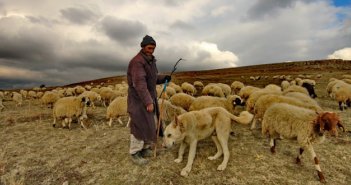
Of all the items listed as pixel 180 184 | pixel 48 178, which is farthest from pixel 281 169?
pixel 48 178

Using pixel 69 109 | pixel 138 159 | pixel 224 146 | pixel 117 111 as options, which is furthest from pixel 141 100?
pixel 69 109

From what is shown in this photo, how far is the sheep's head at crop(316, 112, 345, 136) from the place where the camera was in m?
5.83

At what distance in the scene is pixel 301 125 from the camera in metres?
6.53

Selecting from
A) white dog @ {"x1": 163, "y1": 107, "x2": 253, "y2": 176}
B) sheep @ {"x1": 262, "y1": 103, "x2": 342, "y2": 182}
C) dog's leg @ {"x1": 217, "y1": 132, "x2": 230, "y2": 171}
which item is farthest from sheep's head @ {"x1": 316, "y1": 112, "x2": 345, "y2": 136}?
dog's leg @ {"x1": 217, "y1": 132, "x2": 230, "y2": 171}

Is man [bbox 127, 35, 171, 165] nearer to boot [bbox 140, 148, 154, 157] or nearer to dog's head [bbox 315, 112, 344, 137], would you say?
boot [bbox 140, 148, 154, 157]

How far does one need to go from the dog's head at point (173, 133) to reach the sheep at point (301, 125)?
2770mm

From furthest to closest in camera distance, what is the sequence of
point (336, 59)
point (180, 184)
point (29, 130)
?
point (336, 59) < point (29, 130) < point (180, 184)

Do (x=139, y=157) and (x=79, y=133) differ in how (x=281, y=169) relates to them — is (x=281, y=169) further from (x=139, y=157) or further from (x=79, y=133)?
(x=79, y=133)

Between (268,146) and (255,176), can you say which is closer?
(255,176)

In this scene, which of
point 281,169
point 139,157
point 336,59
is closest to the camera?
point 281,169

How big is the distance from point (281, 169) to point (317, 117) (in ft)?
5.58

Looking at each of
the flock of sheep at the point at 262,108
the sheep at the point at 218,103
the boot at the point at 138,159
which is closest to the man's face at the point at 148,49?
the flock of sheep at the point at 262,108

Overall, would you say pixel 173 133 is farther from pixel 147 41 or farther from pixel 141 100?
pixel 147 41

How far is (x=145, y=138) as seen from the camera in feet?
22.5
